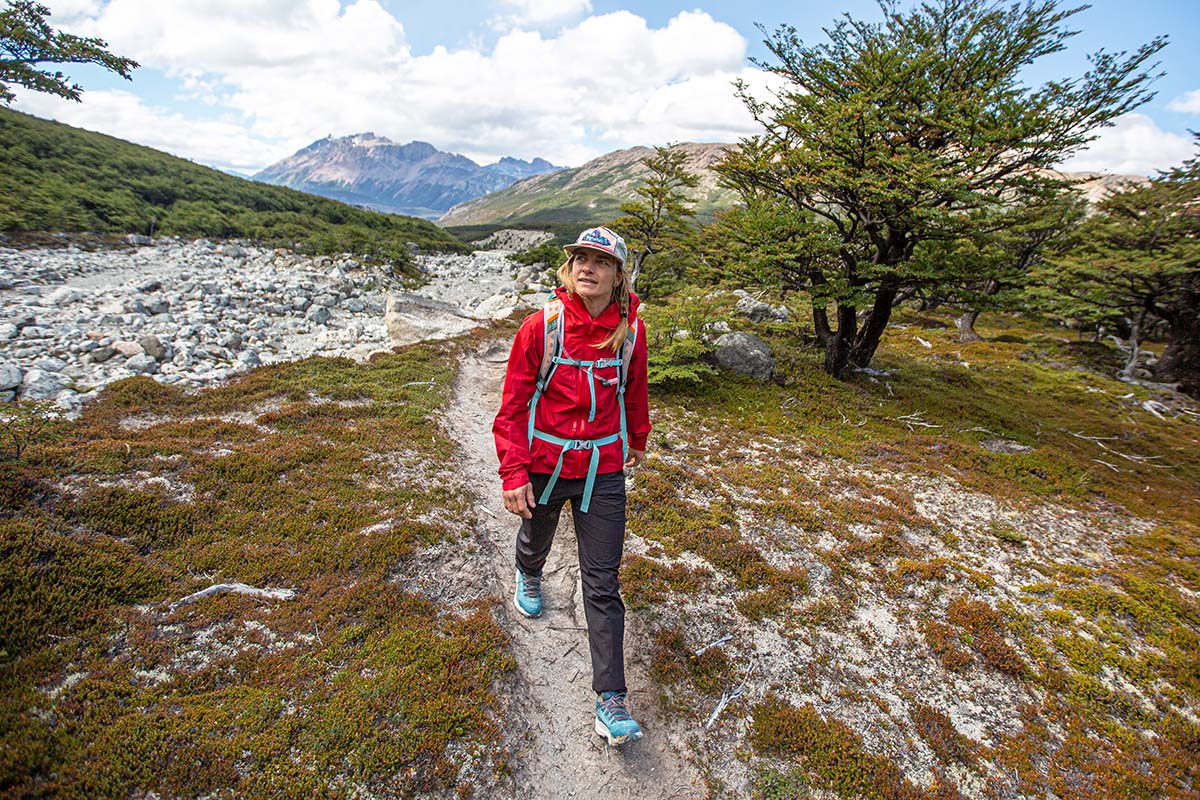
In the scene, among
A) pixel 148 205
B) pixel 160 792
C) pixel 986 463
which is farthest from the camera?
pixel 148 205

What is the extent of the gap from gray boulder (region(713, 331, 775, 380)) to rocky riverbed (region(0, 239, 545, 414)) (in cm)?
1001

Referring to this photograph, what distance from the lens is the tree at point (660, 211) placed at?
805 inches

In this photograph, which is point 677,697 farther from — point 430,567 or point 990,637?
point 990,637

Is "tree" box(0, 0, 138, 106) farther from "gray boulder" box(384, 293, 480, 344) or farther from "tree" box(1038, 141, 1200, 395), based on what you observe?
"tree" box(1038, 141, 1200, 395)

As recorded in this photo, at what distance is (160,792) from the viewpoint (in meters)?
2.88

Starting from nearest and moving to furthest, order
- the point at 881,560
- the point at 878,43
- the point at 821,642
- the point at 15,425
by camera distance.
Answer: the point at 821,642 < the point at 15,425 < the point at 881,560 < the point at 878,43

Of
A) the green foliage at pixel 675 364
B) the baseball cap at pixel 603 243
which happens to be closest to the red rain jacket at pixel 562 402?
the baseball cap at pixel 603 243

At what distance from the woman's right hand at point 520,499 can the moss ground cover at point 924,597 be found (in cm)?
245

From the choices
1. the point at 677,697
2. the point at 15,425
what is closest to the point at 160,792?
the point at 677,697

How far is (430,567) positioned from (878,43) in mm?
15702

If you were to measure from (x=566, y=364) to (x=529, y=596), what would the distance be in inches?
116

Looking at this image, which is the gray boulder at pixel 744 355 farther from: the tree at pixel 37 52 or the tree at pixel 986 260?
the tree at pixel 37 52

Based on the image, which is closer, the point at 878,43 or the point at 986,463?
the point at 986,463

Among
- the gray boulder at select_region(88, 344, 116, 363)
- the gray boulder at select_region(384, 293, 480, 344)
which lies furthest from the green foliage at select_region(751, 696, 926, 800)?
the gray boulder at select_region(384, 293, 480, 344)
